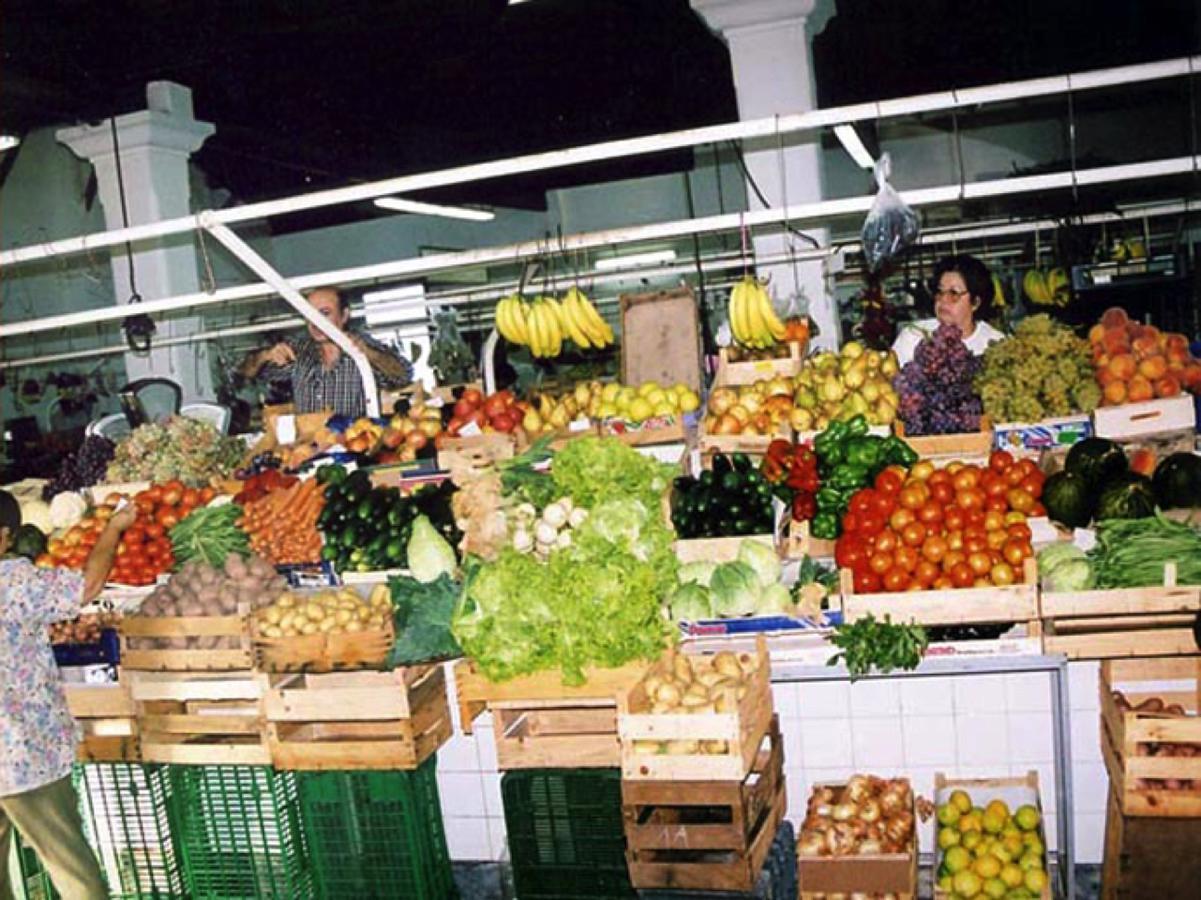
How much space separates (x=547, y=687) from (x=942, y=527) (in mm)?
1825

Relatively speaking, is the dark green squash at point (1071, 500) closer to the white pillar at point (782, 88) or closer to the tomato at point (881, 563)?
the tomato at point (881, 563)

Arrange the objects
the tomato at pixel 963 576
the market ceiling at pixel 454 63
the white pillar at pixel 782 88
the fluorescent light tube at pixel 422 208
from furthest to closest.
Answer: the fluorescent light tube at pixel 422 208 < the white pillar at pixel 782 88 < the market ceiling at pixel 454 63 < the tomato at pixel 963 576

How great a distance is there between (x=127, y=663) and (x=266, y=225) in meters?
12.6

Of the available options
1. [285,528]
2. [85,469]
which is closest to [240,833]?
[285,528]

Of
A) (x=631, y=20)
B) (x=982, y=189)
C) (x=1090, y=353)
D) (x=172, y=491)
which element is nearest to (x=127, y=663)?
(x=172, y=491)

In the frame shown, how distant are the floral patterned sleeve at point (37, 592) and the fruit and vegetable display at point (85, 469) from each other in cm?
246

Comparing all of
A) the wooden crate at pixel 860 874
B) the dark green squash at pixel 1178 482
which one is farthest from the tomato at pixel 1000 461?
the wooden crate at pixel 860 874

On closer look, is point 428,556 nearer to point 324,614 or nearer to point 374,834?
point 324,614

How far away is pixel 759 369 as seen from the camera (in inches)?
240

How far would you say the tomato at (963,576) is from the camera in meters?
4.28

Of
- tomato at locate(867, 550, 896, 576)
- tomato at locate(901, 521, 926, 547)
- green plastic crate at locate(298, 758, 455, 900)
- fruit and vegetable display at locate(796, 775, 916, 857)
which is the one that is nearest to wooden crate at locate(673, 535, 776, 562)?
tomato at locate(867, 550, 896, 576)

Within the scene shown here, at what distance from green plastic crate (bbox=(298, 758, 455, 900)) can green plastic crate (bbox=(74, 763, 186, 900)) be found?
2.70 feet

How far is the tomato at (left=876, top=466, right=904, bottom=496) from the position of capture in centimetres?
466

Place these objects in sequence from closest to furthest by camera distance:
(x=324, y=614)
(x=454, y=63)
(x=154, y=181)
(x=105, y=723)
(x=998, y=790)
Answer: (x=998, y=790), (x=324, y=614), (x=105, y=723), (x=454, y=63), (x=154, y=181)
